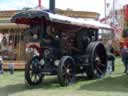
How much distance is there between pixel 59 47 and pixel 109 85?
7.05ft

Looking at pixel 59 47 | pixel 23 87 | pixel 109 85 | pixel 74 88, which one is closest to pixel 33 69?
pixel 23 87

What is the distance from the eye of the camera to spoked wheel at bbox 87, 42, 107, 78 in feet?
49.3

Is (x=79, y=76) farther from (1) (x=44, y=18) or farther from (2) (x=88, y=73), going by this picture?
(1) (x=44, y=18)

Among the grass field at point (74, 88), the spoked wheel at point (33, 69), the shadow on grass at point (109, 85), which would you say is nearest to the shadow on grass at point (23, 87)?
the grass field at point (74, 88)

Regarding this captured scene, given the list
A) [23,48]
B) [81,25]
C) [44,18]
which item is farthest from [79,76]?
[23,48]

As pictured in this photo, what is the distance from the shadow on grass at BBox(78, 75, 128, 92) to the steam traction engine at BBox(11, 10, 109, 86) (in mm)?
607

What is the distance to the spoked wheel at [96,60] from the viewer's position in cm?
1503

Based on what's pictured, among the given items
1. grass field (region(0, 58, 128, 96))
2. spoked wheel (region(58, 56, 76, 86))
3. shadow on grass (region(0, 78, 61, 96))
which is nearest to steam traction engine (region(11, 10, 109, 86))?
spoked wheel (region(58, 56, 76, 86))

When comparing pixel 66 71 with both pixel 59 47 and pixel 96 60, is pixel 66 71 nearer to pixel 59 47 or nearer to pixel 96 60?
pixel 59 47

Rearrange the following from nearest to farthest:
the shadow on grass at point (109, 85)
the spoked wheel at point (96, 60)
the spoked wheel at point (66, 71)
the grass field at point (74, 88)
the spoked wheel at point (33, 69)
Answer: the grass field at point (74, 88)
the shadow on grass at point (109, 85)
the spoked wheel at point (66, 71)
the spoked wheel at point (33, 69)
the spoked wheel at point (96, 60)

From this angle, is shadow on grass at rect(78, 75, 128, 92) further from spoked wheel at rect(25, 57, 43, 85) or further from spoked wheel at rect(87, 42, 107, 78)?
spoked wheel at rect(25, 57, 43, 85)

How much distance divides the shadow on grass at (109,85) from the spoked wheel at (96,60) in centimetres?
44

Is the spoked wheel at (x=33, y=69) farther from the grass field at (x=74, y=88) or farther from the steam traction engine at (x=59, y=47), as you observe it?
the grass field at (x=74, y=88)

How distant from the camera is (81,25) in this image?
14.9 m
